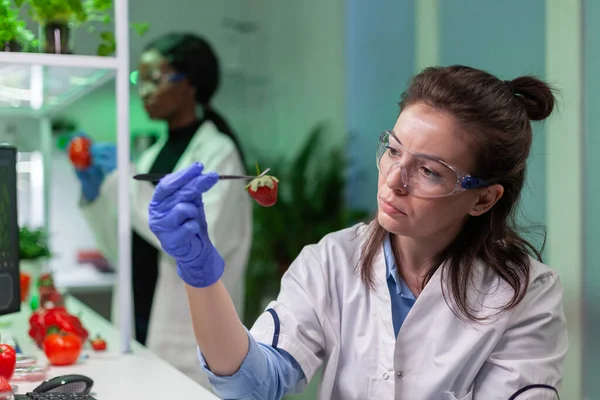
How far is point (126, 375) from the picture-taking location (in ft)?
5.22

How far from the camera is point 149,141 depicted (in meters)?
4.20

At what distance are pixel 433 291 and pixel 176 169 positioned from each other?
149cm

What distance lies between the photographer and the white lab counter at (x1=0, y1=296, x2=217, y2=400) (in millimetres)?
1430

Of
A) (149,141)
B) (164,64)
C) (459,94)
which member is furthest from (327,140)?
(459,94)

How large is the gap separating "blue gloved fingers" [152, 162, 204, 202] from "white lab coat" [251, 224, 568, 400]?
367mm

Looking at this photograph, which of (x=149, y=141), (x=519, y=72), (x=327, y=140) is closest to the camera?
(x=519, y=72)

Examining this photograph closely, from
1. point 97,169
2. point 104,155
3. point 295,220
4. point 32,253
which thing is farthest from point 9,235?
point 295,220

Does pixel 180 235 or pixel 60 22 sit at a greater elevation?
pixel 60 22

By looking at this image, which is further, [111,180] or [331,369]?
[111,180]

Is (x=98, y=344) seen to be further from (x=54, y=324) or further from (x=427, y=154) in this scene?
(x=427, y=154)

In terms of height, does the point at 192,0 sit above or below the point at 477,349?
above

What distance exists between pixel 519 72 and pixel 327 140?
196cm

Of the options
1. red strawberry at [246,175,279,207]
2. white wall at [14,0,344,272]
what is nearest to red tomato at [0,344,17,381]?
red strawberry at [246,175,279,207]

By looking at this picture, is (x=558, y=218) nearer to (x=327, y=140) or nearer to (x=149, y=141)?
(x=327, y=140)
